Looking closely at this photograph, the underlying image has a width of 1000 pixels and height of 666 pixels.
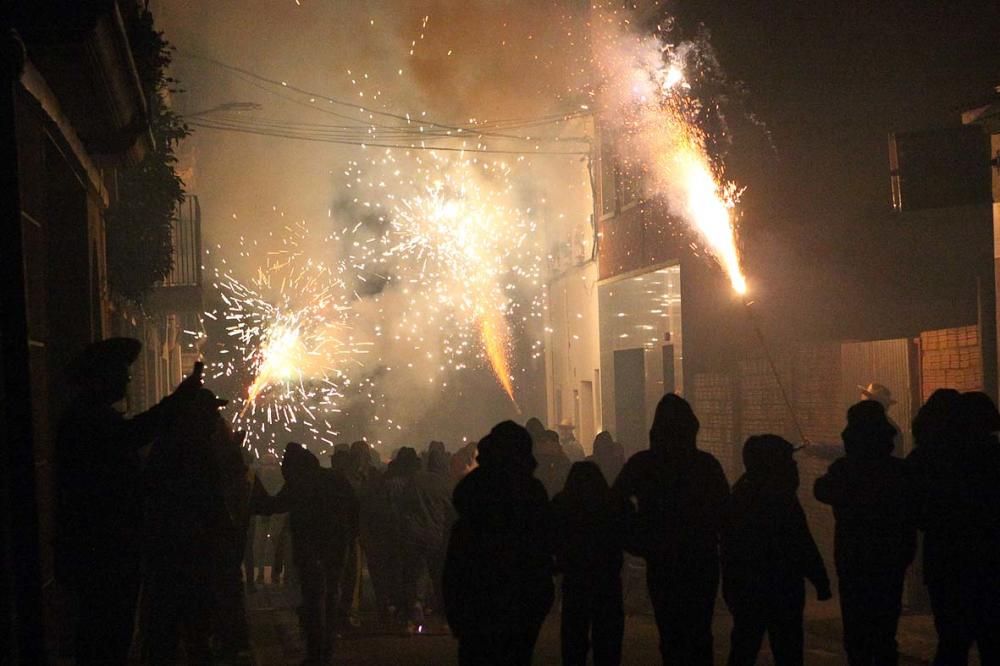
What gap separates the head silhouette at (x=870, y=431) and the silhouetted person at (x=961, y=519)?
241mm

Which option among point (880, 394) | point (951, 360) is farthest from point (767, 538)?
point (880, 394)

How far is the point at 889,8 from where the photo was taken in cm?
2147

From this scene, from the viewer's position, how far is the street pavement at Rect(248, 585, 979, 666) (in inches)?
447

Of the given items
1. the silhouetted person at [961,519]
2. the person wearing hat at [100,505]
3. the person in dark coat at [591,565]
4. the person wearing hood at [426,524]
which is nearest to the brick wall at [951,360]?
the person wearing hood at [426,524]

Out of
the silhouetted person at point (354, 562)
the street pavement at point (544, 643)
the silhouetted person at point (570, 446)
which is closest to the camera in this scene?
the street pavement at point (544, 643)

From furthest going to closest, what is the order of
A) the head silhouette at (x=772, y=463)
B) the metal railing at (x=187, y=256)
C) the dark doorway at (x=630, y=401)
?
the dark doorway at (x=630, y=401)
the metal railing at (x=187, y=256)
the head silhouette at (x=772, y=463)

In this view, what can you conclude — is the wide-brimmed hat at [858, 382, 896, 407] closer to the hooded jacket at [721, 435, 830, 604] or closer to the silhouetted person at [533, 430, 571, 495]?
the silhouetted person at [533, 430, 571, 495]

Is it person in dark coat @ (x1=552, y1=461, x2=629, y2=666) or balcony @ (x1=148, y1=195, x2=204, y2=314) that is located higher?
balcony @ (x1=148, y1=195, x2=204, y2=314)

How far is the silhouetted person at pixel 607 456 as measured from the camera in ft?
56.2

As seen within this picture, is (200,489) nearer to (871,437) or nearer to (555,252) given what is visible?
(871,437)

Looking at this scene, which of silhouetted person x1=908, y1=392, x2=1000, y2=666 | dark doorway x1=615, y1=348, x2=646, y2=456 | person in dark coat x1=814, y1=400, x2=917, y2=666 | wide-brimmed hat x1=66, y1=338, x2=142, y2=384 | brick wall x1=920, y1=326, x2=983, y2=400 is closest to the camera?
wide-brimmed hat x1=66, y1=338, x2=142, y2=384

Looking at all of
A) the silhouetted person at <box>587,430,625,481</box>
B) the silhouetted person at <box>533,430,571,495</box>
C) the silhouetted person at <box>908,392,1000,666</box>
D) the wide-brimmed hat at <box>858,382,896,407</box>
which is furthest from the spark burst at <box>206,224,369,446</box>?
the silhouetted person at <box>908,392,1000,666</box>

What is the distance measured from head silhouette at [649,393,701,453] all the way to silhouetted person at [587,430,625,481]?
876cm

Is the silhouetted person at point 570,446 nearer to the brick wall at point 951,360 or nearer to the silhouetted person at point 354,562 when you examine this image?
the silhouetted person at point 354,562
